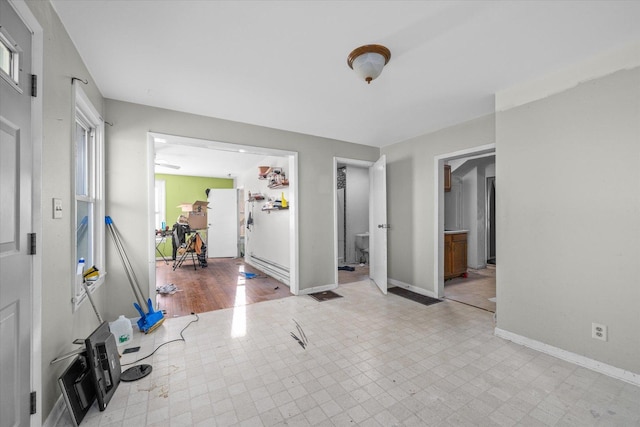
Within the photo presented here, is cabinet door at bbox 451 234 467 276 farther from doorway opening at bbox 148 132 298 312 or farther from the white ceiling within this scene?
doorway opening at bbox 148 132 298 312

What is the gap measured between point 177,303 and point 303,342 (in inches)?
83.1

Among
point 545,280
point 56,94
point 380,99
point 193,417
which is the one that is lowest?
point 193,417

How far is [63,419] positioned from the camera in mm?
1568

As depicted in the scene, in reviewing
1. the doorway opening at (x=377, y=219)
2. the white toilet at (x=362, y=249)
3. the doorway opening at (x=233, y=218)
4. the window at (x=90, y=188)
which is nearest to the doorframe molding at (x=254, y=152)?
the doorway opening at (x=233, y=218)

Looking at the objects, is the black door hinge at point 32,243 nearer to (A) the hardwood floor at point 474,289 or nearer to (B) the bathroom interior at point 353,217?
(A) the hardwood floor at point 474,289

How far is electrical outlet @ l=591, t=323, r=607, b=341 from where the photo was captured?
6.65 feet

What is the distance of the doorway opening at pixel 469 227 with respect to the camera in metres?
4.59

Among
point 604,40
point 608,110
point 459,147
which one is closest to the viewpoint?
point 604,40

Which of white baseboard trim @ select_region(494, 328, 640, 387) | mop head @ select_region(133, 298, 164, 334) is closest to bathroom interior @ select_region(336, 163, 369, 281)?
white baseboard trim @ select_region(494, 328, 640, 387)

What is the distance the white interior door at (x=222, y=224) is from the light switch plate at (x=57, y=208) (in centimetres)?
572

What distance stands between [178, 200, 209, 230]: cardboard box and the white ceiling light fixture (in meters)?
5.56

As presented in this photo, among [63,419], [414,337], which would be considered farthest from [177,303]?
[414,337]

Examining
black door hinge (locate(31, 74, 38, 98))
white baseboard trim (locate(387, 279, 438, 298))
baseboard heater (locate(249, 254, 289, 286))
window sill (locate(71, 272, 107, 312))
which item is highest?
black door hinge (locate(31, 74, 38, 98))

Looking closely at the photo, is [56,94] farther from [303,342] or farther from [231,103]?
[303,342]
